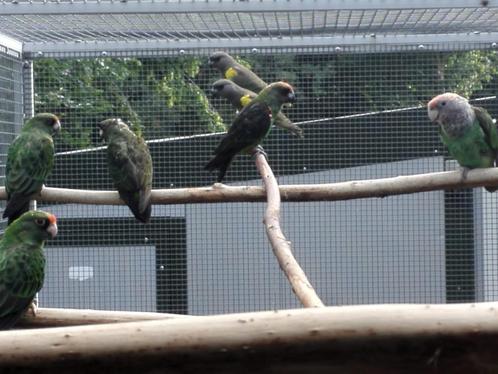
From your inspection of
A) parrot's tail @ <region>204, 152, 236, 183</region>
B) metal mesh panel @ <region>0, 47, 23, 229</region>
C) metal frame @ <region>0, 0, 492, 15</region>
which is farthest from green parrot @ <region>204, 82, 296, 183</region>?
metal mesh panel @ <region>0, 47, 23, 229</region>

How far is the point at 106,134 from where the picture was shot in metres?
3.06

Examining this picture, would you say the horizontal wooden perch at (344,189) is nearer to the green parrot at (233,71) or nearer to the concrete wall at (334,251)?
the green parrot at (233,71)

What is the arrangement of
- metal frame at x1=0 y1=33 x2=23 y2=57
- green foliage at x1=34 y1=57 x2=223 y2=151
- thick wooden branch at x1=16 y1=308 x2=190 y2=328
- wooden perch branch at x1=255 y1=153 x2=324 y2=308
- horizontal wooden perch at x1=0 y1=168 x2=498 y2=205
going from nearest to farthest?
wooden perch branch at x1=255 y1=153 x2=324 y2=308
thick wooden branch at x1=16 y1=308 x2=190 y2=328
horizontal wooden perch at x1=0 y1=168 x2=498 y2=205
metal frame at x1=0 y1=33 x2=23 y2=57
green foliage at x1=34 y1=57 x2=223 y2=151

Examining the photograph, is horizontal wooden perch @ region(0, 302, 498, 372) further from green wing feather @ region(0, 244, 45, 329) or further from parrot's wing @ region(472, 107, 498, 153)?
parrot's wing @ region(472, 107, 498, 153)

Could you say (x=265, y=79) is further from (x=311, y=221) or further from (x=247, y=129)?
(x=247, y=129)

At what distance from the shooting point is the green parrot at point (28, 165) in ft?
9.00

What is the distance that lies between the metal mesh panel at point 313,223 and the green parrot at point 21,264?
1522 mm

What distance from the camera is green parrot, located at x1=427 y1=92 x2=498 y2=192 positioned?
2793mm

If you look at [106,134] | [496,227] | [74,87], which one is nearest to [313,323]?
[106,134]

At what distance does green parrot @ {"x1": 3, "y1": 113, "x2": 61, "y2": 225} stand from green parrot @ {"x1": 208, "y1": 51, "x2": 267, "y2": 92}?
79cm

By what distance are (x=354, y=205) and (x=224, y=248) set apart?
0.65 m

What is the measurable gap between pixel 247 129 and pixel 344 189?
59 centimetres

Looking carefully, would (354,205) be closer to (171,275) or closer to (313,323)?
(171,275)

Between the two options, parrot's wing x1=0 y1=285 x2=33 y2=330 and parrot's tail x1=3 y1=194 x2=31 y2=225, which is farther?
parrot's tail x1=3 y1=194 x2=31 y2=225
